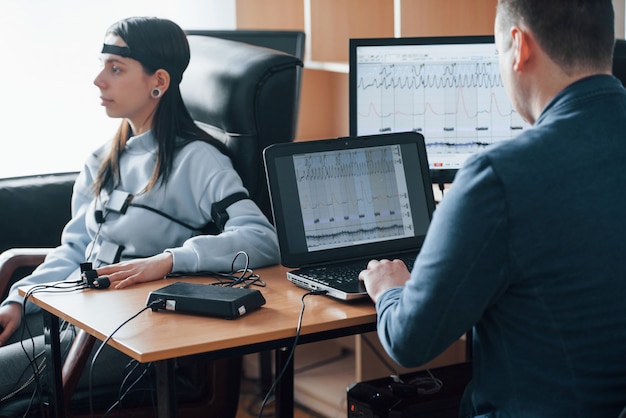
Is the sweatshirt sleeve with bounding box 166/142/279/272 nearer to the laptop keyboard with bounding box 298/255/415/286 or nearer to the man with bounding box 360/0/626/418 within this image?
the laptop keyboard with bounding box 298/255/415/286

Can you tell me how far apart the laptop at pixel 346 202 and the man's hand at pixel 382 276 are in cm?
9

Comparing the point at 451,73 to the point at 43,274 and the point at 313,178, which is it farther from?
the point at 43,274

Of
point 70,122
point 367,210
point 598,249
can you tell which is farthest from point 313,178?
point 70,122

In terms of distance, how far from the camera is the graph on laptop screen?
7.68 ft

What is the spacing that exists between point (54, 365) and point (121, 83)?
0.71m

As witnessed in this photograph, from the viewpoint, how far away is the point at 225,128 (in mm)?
2297

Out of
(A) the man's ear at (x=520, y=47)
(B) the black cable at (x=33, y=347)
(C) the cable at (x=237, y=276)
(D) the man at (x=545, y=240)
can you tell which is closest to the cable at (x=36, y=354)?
(B) the black cable at (x=33, y=347)

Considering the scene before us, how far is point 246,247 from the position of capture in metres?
1.97

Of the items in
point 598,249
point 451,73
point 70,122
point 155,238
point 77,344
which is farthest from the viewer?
point 70,122

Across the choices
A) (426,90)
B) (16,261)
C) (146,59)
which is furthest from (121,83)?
(426,90)

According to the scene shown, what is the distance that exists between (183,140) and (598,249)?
1.21 metres

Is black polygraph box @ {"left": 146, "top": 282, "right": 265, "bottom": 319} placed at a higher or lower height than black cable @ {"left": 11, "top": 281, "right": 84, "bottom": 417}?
higher

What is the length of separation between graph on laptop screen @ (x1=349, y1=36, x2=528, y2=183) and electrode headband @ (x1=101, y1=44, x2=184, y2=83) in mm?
437

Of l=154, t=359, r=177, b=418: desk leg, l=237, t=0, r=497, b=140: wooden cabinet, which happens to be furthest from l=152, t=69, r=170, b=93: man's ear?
l=154, t=359, r=177, b=418: desk leg
